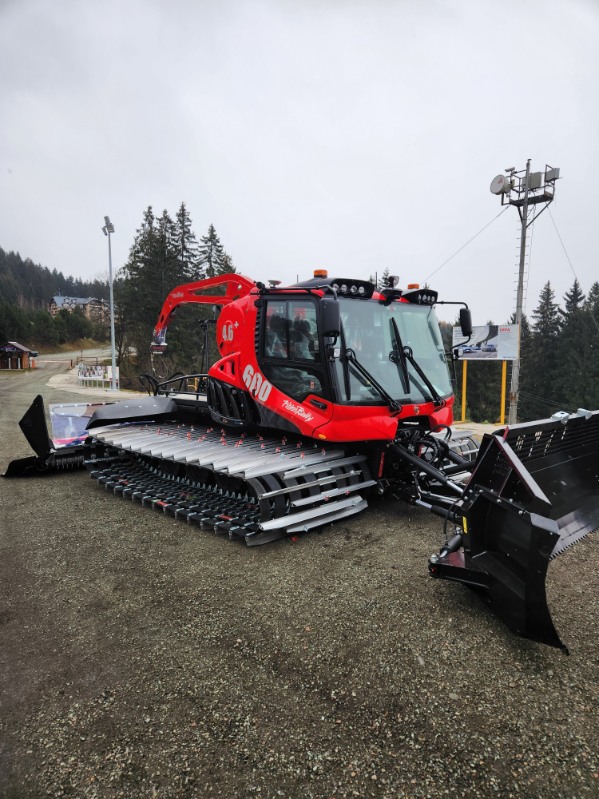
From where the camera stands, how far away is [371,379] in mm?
4961

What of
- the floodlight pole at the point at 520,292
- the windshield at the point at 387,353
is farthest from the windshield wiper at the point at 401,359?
Answer: the floodlight pole at the point at 520,292

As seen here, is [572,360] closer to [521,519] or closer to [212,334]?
[212,334]

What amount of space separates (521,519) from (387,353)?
9.15ft

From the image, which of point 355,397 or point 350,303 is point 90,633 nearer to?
point 355,397

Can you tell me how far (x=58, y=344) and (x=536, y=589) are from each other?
256 ft

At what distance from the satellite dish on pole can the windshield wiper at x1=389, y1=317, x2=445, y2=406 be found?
13107 mm

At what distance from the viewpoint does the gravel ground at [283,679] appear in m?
2.08

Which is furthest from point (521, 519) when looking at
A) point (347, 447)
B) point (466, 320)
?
point (466, 320)

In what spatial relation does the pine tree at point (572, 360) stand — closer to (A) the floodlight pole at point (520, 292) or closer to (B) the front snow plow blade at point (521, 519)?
(A) the floodlight pole at point (520, 292)

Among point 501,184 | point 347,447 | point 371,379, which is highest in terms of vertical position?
point 501,184

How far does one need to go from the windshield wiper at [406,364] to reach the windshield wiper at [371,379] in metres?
0.40

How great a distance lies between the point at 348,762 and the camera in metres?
Result: 2.12

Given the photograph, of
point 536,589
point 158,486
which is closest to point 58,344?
point 158,486

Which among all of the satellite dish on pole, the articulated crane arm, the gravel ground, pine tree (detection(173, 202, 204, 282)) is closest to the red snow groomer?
the articulated crane arm
